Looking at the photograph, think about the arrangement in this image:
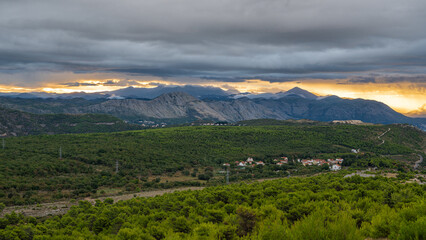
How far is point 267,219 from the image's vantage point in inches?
540

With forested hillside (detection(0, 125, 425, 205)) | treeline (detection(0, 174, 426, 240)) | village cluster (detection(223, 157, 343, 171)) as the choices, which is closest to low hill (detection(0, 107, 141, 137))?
forested hillside (detection(0, 125, 425, 205))

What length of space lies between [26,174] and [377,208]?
167ft

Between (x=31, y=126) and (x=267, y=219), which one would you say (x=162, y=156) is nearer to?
(x=267, y=219)

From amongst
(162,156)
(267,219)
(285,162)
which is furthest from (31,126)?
(267,219)

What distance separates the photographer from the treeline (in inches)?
366

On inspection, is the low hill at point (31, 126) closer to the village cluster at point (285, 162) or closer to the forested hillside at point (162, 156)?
the forested hillside at point (162, 156)

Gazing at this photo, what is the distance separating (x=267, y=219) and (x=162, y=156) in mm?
62336

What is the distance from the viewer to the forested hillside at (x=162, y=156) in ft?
153

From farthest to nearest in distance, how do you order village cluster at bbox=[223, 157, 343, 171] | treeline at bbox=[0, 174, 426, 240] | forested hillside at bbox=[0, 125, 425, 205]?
1. village cluster at bbox=[223, 157, 343, 171]
2. forested hillside at bbox=[0, 125, 425, 205]
3. treeline at bbox=[0, 174, 426, 240]

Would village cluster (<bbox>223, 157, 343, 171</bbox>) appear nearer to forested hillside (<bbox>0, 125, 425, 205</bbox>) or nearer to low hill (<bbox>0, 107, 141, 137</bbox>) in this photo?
forested hillside (<bbox>0, 125, 425, 205</bbox>)

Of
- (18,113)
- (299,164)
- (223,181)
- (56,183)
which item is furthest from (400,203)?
(18,113)

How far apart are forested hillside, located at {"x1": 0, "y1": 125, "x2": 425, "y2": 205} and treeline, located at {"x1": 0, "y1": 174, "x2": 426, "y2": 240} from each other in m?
19.4

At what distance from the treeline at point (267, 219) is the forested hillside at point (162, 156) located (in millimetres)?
19423

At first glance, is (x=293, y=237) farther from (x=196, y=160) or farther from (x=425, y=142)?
(x=425, y=142)
